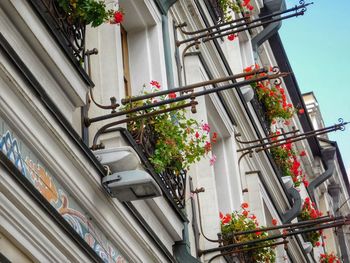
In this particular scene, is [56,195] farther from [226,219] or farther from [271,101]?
[271,101]

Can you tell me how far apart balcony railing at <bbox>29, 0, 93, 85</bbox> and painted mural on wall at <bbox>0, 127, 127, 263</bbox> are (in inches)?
39.7

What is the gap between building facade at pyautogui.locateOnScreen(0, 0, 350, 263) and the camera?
8.53m

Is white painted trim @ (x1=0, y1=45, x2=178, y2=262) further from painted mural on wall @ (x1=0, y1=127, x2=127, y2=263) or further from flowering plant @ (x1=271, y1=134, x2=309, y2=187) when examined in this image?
flowering plant @ (x1=271, y1=134, x2=309, y2=187)

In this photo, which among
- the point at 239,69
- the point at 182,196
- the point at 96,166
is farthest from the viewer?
the point at 239,69

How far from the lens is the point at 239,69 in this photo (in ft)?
63.6

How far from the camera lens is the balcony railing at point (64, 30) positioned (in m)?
9.26

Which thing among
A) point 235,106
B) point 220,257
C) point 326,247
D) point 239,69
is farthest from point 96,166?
point 326,247

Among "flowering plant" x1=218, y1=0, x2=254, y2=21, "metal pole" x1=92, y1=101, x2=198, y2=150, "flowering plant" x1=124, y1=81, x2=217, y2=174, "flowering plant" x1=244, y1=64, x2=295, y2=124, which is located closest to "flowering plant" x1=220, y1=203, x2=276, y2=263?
"flowering plant" x1=124, y1=81, x2=217, y2=174

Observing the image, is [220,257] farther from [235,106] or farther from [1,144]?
[1,144]

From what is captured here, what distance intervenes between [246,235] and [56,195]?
5.40 meters

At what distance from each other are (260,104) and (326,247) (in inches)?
359

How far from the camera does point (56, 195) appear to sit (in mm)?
9148

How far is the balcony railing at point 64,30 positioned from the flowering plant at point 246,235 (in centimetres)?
424

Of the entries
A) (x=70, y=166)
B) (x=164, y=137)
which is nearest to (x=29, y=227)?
(x=70, y=166)
